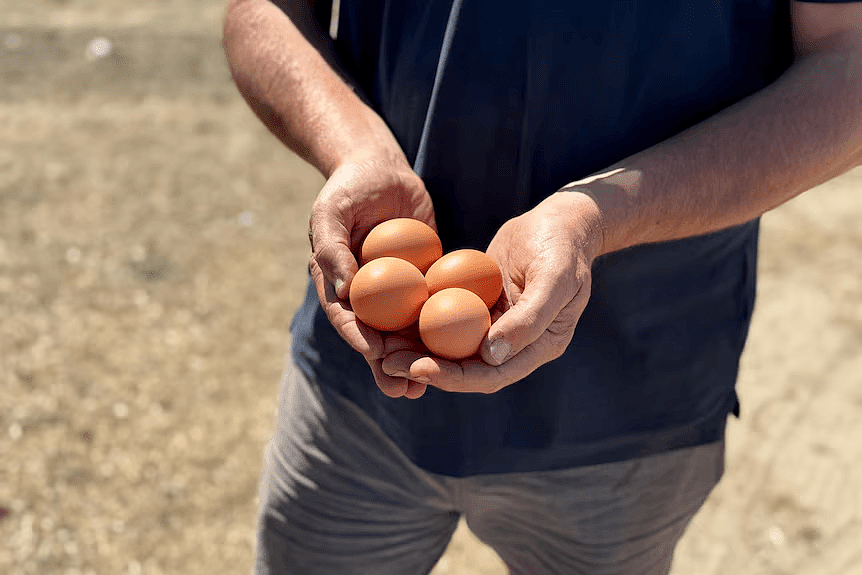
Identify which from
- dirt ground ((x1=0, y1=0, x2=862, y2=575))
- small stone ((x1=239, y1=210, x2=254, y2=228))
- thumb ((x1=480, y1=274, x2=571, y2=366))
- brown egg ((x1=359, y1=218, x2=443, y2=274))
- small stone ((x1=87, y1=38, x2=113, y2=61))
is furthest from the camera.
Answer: small stone ((x1=87, y1=38, x2=113, y2=61))

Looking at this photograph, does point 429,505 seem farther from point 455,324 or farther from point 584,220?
point 584,220

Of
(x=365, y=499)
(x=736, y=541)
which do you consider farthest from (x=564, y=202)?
(x=736, y=541)

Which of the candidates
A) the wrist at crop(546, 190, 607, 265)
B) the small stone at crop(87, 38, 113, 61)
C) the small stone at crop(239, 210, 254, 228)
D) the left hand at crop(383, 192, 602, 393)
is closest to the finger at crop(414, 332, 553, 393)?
the left hand at crop(383, 192, 602, 393)

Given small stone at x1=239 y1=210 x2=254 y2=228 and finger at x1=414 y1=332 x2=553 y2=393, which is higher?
finger at x1=414 y1=332 x2=553 y2=393

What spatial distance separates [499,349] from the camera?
3.59ft

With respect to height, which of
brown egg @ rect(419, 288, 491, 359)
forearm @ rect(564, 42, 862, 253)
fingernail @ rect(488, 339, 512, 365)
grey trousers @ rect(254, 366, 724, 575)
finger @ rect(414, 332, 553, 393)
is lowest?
grey trousers @ rect(254, 366, 724, 575)

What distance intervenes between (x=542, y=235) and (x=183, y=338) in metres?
2.45

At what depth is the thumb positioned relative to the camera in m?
1.08

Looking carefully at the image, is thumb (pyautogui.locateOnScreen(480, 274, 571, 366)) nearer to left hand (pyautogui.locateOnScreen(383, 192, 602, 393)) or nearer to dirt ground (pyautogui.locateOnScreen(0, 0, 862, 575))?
left hand (pyautogui.locateOnScreen(383, 192, 602, 393))

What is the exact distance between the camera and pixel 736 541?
8.77 feet

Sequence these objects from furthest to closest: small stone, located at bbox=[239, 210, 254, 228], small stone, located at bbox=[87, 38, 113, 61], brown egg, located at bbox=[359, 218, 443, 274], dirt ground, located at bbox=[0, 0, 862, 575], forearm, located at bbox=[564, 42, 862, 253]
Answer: small stone, located at bbox=[87, 38, 113, 61] < small stone, located at bbox=[239, 210, 254, 228] < dirt ground, located at bbox=[0, 0, 862, 575] < brown egg, located at bbox=[359, 218, 443, 274] < forearm, located at bbox=[564, 42, 862, 253]

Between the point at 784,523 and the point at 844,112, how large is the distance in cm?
188

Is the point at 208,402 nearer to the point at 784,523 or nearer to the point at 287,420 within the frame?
the point at 287,420

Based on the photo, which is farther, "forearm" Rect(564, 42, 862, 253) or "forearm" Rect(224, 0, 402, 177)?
"forearm" Rect(224, 0, 402, 177)
